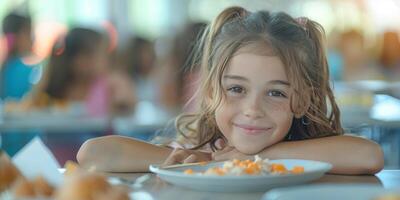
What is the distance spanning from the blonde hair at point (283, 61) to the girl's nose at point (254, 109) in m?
0.09

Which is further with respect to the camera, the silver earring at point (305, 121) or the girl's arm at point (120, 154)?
the silver earring at point (305, 121)

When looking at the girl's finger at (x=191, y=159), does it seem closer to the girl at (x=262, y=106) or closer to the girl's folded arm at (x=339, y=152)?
the girl at (x=262, y=106)

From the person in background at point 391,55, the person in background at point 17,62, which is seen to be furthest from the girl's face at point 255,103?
the person in background at point 391,55

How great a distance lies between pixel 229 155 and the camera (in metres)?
1.48

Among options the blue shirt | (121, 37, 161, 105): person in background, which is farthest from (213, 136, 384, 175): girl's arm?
(121, 37, 161, 105): person in background

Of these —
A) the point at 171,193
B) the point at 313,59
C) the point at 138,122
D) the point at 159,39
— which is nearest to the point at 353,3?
the point at 159,39

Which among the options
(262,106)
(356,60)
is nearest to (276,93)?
(262,106)

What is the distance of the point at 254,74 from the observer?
4.74 ft

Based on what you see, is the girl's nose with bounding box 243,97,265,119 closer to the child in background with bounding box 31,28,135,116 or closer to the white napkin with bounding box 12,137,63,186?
the white napkin with bounding box 12,137,63,186

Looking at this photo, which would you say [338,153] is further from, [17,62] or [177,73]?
[17,62]

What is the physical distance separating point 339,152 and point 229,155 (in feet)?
0.69

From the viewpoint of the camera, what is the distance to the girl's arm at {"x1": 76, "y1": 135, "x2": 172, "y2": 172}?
1473mm

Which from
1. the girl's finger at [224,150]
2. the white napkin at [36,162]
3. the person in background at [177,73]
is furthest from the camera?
the person in background at [177,73]

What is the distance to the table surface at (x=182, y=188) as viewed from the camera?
3.72 feet
